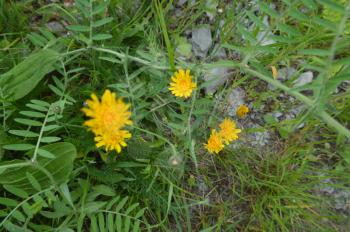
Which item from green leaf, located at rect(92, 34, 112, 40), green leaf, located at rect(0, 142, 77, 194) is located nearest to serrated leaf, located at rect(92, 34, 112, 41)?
green leaf, located at rect(92, 34, 112, 40)

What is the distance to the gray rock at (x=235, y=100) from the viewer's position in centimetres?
222

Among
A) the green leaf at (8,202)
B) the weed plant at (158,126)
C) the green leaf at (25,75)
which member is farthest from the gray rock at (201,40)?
the green leaf at (8,202)

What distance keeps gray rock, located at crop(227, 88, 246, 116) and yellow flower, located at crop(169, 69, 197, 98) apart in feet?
1.85

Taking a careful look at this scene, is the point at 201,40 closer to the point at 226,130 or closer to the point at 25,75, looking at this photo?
the point at 226,130

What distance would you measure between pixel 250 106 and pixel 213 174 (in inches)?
18.1

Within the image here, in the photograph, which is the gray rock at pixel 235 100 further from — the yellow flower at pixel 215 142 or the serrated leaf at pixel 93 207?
the serrated leaf at pixel 93 207

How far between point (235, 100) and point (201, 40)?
40 cm

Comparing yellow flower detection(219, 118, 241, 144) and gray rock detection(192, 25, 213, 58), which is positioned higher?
gray rock detection(192, 25, 213, 58)

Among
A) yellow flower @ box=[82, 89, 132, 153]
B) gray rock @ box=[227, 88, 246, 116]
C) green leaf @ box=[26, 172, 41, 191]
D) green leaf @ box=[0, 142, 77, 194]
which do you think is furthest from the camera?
gray rock @ box=[227, 88, 246, 116]

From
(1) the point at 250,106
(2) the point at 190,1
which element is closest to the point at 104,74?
Answer: (2) the point at 190,1

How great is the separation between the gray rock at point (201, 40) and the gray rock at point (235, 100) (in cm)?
28

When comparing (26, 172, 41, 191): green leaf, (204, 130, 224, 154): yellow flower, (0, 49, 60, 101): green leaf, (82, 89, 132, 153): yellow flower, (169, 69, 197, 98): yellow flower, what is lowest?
(204, 130, 224, 154): yellow flower

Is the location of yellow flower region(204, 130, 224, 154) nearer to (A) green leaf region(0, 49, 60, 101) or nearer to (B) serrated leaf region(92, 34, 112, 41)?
(B) serrated leaf region(92, 34, 112, 41)

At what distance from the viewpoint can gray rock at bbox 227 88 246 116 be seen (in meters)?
2.22
